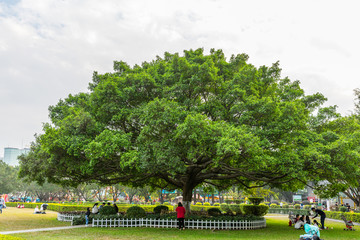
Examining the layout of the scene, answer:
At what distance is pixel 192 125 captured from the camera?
45.1 feet

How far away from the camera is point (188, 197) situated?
21562 millimetres

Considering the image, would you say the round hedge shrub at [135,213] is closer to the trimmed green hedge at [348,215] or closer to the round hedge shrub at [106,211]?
the round hedge shrub at [106,211]

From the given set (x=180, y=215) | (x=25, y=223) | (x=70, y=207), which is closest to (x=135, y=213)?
(x=180, y=215)

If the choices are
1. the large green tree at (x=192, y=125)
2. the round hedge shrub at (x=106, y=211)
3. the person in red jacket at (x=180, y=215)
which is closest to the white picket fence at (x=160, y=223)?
the person in red jacket at (x=180, y=215)

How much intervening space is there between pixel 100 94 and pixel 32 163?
8505 mm

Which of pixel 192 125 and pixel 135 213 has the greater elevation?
pixel 192 125

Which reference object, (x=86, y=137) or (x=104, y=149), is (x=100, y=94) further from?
(x=104, y=149)

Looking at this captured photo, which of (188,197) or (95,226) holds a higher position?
(188,197)

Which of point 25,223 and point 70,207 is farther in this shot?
point 70,207

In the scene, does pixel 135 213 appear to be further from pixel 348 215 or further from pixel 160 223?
pixel 348 215

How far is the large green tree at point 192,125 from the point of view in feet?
48.3

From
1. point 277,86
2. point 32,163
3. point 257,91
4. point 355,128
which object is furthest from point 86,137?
point 355,128

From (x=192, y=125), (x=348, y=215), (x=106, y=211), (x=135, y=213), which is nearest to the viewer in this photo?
(x=192, y=125)

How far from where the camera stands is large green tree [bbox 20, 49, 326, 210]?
14.7 m
